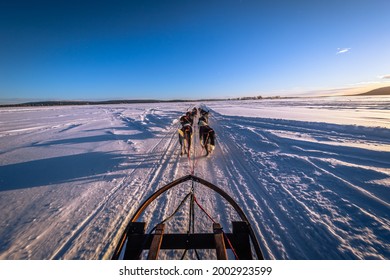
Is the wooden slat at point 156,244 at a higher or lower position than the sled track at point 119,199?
higher

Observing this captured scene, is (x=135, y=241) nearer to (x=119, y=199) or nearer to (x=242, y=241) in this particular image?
(x=242, y=241)

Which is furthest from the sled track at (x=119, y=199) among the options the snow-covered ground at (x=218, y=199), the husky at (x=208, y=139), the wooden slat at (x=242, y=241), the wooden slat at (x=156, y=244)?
the wooden slat at (x=242, y=241)

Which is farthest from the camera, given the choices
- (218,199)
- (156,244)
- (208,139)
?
(208,139)

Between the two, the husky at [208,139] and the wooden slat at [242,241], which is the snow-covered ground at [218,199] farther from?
the wooden slat at [242,241]

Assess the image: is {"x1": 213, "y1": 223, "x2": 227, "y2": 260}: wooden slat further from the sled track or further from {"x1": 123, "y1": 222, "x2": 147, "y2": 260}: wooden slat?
the sled track

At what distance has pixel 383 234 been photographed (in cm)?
246

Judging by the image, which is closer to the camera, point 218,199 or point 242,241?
point 242,241

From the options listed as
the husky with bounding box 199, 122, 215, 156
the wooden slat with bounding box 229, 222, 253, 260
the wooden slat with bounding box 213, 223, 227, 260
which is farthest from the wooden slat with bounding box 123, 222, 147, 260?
the husky with bounding box 199, 122, 215, 156

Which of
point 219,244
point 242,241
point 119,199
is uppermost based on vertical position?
point 219,244

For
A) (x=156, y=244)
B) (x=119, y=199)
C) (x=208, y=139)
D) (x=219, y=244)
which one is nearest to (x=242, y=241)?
(x=219, y=244)

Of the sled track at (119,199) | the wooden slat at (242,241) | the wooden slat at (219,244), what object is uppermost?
the wooden slat at (219,244)

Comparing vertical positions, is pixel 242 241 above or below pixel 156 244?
below

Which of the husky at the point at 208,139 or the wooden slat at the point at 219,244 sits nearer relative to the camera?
the wooden slat at the point at 219,244
